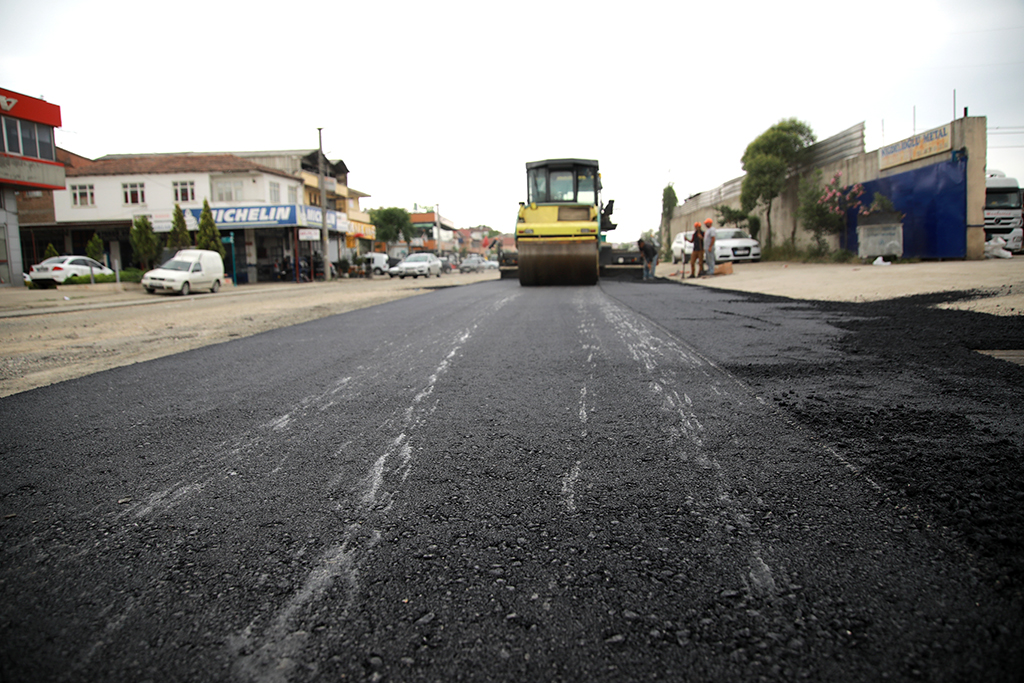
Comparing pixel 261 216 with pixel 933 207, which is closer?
pixel 933 207

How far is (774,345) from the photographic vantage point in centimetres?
615

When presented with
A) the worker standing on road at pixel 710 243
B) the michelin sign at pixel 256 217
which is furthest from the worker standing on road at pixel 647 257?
the michelin sign at pixel 256 217

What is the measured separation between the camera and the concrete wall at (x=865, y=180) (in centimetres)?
1534

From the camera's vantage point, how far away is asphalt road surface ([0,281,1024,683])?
1.54 m

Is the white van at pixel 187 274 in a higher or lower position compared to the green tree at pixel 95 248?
lower

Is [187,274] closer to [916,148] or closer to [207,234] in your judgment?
[207,234]

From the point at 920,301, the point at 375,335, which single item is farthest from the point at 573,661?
the point at 920,301

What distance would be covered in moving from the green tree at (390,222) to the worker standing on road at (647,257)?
5848 centimetres

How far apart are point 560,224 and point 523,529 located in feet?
50.6

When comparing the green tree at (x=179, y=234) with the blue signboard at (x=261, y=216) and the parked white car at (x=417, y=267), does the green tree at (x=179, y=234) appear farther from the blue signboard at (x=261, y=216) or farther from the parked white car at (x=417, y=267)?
the parked white car at (x=417, y=267)

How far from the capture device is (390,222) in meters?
78.1

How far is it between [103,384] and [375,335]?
3.18 m

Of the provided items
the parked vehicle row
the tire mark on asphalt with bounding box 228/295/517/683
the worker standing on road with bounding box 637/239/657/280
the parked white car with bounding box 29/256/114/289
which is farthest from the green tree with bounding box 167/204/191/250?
the tire mark on asphalt with bounding box 228/295/517/683

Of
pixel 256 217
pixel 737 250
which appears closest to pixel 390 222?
pixel 256 217
